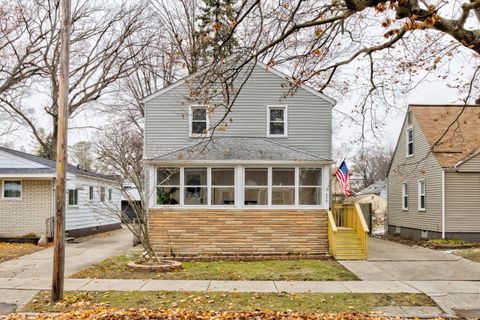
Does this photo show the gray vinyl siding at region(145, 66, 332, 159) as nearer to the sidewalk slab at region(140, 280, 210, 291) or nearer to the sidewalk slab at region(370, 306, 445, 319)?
the sidewalk slab at region(140, 280, 210, 291)

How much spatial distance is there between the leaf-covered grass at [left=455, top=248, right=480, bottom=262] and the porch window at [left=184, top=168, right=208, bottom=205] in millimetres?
9026

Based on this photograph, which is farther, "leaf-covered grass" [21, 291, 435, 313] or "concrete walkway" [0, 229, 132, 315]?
"concrete walkway" [0, 229, 132, 315]

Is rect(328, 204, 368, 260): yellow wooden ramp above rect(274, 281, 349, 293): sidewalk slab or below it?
above

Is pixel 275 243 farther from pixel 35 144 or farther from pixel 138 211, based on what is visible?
pixel 35 144

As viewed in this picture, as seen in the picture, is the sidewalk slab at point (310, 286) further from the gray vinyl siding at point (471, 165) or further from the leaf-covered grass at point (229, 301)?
the gray vinyl siding at point (471, 165)

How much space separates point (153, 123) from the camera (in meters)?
19.2

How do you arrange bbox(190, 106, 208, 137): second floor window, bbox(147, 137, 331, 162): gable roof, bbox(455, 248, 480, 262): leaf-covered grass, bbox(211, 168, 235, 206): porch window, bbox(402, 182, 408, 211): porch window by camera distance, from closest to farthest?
bbox(455, 248, 480, 262): leaf-covered grass < bbox(147, 137, 331, 162): gable roof < bbox(211, 168, 235, 206): porch window < bbox(190, 106, 208, 137): second floor window < bbox(402, 182, 408, 211): porch window

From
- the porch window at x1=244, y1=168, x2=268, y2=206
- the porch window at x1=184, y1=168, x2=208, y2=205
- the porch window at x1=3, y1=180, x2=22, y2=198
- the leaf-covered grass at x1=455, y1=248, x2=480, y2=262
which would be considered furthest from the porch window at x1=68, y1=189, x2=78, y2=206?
the leaf-covered grass at x1=455, y1=248, x2=480, y2=262

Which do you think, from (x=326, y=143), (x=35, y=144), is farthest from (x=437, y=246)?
(x=35, y=144)

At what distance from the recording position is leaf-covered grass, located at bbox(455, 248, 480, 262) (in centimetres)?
1602

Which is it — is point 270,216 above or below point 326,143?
below

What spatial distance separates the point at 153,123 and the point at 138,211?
213 inches

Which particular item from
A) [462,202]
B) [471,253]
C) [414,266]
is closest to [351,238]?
[414,266]

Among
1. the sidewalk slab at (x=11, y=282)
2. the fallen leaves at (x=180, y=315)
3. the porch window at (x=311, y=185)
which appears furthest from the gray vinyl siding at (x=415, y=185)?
the sidewalk slab at (x=11, y=282)
